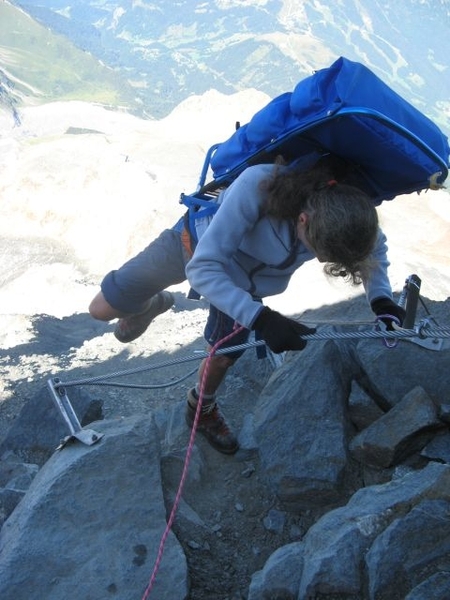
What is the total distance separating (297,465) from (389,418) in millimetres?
730

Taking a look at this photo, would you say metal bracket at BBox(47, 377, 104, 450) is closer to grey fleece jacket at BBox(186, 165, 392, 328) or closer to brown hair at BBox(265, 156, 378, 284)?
grey fleece jacket at BBox(186, 165, 392, 328)

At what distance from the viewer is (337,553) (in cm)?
278

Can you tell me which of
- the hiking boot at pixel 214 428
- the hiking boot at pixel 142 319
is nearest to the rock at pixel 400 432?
the hiking boot at pixel 214 428

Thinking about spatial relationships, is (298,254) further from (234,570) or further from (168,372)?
(168,372)

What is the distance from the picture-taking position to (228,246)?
9.94 feet

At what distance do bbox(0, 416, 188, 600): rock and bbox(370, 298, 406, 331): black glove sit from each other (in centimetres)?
187

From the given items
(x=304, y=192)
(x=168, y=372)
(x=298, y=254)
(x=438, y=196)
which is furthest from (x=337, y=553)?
(x=438, y=196)

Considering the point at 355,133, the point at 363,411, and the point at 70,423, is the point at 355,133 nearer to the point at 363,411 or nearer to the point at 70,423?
the point at 363,411

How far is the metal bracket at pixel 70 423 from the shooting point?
3.85 metres

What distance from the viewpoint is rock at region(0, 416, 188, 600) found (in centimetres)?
311

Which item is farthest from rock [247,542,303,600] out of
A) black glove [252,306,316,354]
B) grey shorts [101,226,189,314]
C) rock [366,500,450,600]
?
grey shorts [101,226,189,314]

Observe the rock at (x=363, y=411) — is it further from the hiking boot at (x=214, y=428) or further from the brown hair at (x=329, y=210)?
the brown hair at (x=329, y=210)

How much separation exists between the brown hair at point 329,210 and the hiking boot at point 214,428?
1.94 meters

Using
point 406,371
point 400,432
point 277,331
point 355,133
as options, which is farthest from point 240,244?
point 406,371
